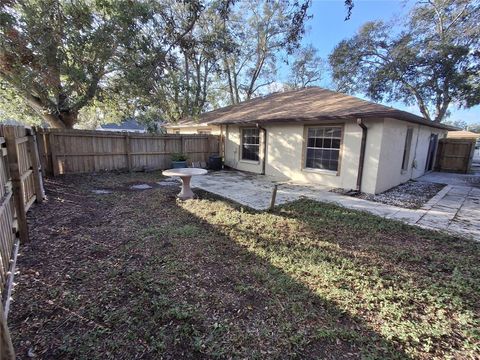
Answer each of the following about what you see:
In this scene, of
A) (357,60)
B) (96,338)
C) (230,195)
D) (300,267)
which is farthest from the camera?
(357,60)

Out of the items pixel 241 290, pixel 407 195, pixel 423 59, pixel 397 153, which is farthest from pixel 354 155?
pixel 423 59

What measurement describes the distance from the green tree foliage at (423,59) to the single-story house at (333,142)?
5.42m

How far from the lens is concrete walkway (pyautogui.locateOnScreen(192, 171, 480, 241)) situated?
5.21 meters

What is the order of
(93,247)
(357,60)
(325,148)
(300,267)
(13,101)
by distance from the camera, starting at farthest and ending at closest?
(357,60), (13,101), (325,148), (93,247), (300,267)

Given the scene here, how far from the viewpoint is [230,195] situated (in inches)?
280

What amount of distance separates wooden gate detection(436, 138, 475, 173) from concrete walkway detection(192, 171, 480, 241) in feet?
16.2

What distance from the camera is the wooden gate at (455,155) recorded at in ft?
40.3

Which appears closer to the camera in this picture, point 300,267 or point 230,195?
point 300,267

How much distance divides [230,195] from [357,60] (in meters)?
16.5

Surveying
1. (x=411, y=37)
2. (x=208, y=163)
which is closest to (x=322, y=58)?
(x=411, y=37)

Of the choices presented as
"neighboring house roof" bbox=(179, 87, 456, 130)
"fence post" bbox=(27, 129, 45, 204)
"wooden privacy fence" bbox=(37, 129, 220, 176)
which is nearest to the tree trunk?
"wooden privacy fence" bbox=(37, 129, 220, 176)

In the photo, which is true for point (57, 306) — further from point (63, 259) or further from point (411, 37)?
point (411, 37)

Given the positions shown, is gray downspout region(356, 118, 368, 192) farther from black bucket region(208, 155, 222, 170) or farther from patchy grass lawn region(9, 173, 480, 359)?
black bucket region(208, 155, 222, 170)

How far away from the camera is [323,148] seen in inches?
339
